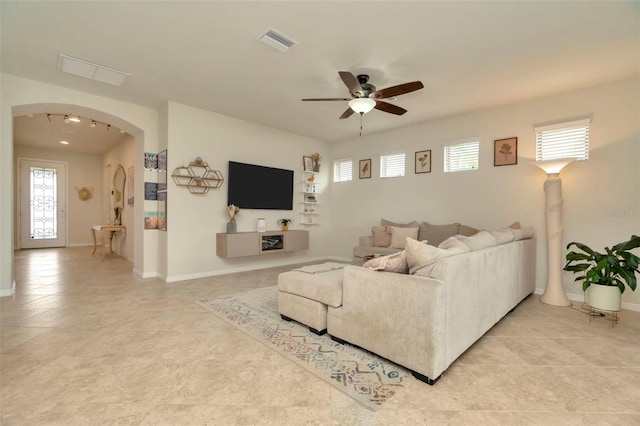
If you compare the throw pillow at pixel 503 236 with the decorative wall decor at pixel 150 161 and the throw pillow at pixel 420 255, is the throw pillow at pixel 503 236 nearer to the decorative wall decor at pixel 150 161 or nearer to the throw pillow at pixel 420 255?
the throw pillow at pixel 420 255

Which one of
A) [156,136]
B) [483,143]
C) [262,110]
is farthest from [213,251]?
[483,143]

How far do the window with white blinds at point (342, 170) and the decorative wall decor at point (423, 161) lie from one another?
163cm

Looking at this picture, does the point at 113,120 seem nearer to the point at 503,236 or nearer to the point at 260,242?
the point at 260,242

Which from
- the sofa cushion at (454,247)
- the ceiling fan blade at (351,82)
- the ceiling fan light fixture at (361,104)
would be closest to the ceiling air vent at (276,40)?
the ceiling fan blade at (351,82)

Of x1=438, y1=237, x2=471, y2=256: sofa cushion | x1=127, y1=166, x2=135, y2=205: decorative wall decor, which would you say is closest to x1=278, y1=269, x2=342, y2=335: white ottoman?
→ x1=438, y1=237, x2=471, y2=256: sofa cushion

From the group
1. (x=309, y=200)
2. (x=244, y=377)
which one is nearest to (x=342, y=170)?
(x=309, y=200)

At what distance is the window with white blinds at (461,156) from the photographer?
15.5 ft

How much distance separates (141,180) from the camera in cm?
474

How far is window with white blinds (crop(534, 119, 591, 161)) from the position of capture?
149 inches

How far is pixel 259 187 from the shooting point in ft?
18.2

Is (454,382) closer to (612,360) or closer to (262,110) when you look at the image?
(612,360)

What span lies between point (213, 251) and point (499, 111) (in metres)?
5.13

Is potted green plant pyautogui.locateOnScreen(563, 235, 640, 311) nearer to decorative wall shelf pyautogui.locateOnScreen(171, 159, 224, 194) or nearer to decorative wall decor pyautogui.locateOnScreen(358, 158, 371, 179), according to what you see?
decorative wall decor pyautogui.locateOnScreen(358, 158, 371, 179)

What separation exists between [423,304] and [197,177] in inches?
161
